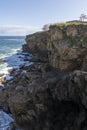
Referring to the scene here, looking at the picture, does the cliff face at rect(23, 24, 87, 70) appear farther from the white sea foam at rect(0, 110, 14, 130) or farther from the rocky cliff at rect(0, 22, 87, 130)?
the white sea foam at rect(0, 110, 14, 130)

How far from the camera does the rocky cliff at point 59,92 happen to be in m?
23.8

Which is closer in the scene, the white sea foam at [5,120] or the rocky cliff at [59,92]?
the rocky cliff at [59,92]

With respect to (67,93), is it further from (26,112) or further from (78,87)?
(26,112)

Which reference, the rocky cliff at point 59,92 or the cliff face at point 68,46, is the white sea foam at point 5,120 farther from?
the cliff face at point 68,46

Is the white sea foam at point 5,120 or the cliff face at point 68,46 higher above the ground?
the cliff face at point 68,46

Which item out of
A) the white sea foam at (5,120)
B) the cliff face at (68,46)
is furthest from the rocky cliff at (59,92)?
the white sea foam at (5,120)

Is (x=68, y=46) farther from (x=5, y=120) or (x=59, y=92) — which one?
(x=5, y=120)

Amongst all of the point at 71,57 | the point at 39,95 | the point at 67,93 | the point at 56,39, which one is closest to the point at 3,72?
the point at 56,39

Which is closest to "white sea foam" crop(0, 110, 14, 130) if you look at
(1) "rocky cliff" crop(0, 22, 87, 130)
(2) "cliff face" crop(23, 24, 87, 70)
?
(1) "rocky cliff" crop(0, 22, 87, 130)

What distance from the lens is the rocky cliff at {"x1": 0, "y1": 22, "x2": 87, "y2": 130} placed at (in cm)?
2376

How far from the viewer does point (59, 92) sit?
25734 millimetres

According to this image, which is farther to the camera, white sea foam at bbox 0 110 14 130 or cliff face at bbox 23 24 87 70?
cliff face at bbox 23 24 87 70

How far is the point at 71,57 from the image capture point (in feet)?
112

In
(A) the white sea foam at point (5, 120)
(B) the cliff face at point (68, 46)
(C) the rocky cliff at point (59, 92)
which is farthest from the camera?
(B) the cliff face at point (68, 46)
